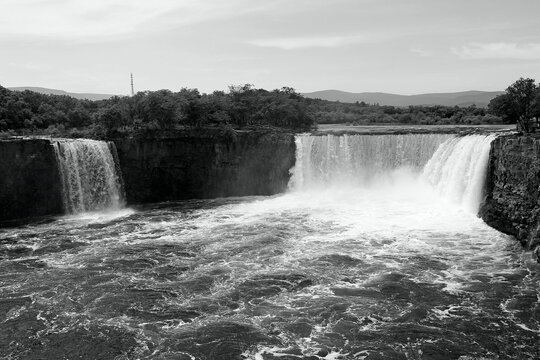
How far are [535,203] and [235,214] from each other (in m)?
17.9

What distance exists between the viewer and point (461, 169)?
A: 3162 cm

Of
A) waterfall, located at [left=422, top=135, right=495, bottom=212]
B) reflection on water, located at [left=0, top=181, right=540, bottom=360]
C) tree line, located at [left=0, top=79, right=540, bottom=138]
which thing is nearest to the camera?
reflection on water, located at [left=0, top=181, right=540, bottom=360]

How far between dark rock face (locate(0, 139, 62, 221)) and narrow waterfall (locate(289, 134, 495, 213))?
18.0m

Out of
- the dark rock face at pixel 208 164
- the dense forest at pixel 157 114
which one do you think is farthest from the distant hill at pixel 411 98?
the dark rock face at pixel 208 164

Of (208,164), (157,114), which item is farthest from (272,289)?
(157,114)

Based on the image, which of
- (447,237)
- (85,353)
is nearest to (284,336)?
(85,353)

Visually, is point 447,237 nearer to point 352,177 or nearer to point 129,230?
point 352,177

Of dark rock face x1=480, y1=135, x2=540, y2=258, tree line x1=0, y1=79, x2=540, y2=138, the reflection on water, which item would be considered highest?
tree line x1=0, y1=79, x2=540, y2=138

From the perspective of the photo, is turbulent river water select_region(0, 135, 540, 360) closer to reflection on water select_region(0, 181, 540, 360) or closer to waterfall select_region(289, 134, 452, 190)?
reflection on water select_region(0, 181, 540, 360)

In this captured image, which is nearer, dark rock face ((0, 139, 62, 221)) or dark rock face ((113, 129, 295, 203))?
dark rock face ((0, 139, 62, 221))

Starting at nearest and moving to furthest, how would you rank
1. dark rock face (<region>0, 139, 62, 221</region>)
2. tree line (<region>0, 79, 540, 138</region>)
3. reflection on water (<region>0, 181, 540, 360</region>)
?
reflection on water (<region>0, 181, 540, 360</region>) < dark rock face (<region>0, 139, 62, 221</region>) < tree line (<region>0, 79, 540, 138</region>)

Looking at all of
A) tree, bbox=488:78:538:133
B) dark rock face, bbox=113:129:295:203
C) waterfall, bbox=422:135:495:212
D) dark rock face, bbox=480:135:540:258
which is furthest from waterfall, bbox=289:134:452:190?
dark rock face, bbox=480:135:540:258

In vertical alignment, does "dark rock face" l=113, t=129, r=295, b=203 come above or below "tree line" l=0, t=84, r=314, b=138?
below

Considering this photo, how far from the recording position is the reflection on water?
1578cm
